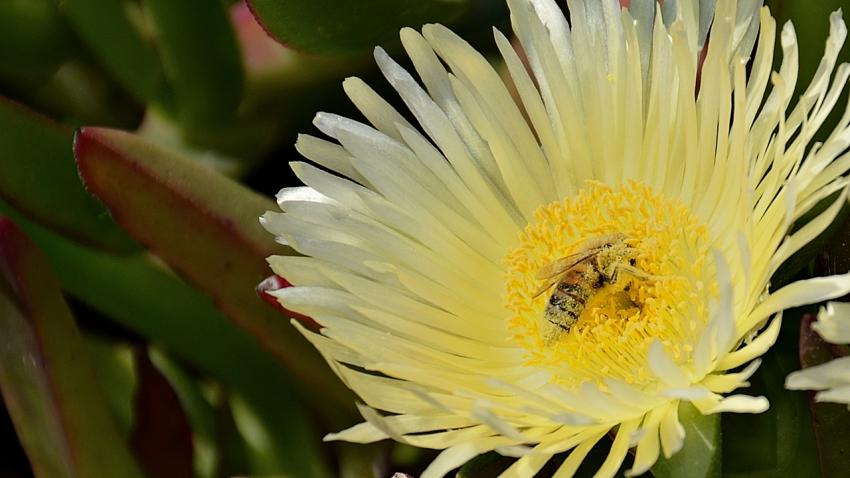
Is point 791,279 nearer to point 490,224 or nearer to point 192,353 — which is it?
point 490,224

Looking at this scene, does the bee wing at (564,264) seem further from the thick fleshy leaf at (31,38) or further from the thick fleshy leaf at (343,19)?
the thick fleshy leaf at (31,38)

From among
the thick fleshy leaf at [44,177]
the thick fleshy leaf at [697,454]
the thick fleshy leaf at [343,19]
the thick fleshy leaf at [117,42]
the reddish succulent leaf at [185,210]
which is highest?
the thick fleshy leaf at [117,42]

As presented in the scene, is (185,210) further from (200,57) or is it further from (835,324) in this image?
(835,324)

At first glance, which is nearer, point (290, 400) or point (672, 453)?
point (672, 453)

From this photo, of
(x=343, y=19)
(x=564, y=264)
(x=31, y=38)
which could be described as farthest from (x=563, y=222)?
(x=31, y=38)

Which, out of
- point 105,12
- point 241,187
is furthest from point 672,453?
point 105,12

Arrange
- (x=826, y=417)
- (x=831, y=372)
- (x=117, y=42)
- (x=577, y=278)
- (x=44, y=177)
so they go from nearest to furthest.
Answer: (x=831, y=372) < (x=826, y=417) < (x=577, y=278) < (x=44, y=177) < (x=117, y=42)

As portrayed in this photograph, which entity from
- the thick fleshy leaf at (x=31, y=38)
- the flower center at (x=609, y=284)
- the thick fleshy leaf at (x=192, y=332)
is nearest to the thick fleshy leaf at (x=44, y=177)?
the thick fleshy leaf at (x=192, y=332)
